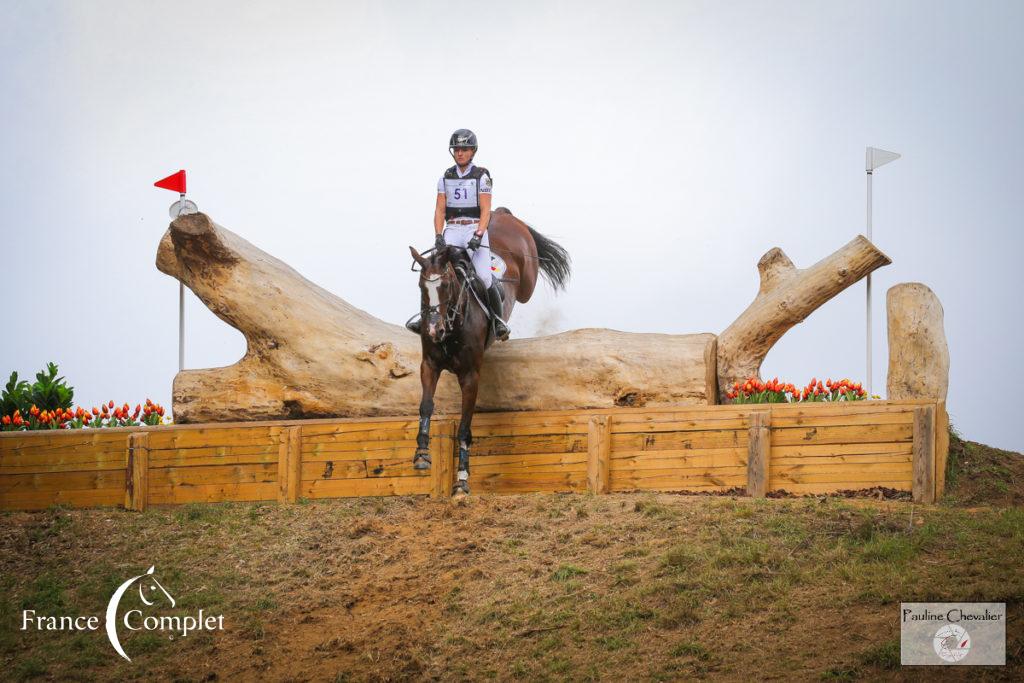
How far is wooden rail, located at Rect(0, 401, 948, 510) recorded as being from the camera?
9648 millimetres

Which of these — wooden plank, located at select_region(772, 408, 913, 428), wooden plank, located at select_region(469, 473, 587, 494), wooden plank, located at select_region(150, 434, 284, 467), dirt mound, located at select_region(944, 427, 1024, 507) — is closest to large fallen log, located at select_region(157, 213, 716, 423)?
wooden plank, located at select_region(150, 434, 284, 467)

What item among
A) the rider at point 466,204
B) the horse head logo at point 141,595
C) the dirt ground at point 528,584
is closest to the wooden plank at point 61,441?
the dirt ground at point 528,584

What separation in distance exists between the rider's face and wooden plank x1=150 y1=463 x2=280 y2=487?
332 cm

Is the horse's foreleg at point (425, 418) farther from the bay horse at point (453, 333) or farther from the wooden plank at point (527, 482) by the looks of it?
the wooden plank at point (527, 482)

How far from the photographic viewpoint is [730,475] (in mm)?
10016

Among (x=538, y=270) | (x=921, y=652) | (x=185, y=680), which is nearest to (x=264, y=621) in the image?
(x=185, y=680)

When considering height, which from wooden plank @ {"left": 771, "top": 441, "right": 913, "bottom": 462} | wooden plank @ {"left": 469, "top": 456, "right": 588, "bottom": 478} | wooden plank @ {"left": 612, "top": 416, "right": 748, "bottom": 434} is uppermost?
wooden plank @ {"left": 612, "top": 416, "right": 748, "bottom": 434}

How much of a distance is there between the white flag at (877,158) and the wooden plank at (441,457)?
452cm

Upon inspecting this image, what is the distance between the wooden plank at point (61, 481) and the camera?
38.2ft

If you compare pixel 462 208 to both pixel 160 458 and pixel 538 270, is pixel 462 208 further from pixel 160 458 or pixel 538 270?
pixel 160 458

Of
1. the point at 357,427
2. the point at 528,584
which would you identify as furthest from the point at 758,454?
the point at 357,427

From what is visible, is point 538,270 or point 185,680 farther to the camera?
point 538,270

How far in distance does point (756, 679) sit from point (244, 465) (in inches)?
241

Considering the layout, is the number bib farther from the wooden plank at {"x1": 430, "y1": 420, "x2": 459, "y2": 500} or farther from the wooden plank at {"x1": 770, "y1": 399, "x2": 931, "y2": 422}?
the wooden plank at {"x1": 770, "y1": 399, "x2": 931, "y2": 422}
